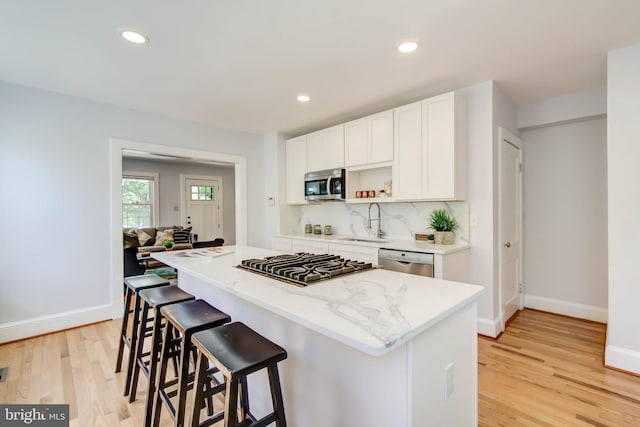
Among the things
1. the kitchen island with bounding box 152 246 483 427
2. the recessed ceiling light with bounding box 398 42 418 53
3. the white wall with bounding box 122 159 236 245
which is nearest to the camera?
the kitchen island with bounding box 152 246 483 427

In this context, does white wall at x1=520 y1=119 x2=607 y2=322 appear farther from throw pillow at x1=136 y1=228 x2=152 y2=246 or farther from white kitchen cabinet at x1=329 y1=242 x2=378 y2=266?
throw pillow at x1=136 y1=228 x2=152 y2=246

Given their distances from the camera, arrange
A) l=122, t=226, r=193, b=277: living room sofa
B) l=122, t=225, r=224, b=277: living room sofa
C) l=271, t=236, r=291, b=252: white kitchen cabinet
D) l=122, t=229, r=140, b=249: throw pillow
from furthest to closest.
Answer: l=122, t=229, r=140, b=249: throw pillow
l=122, t=226, r=193, b=277: living room sofa
l=122, t=225, r=224, b=277: living room sofa
l=271, t=236, r=291, b=252: white kitchen cabinet

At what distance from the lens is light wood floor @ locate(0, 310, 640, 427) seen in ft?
5.89

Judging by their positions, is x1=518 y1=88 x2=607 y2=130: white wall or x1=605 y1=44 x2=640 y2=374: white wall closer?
x1=605 y1=44 x2=640 y2=374: white wall

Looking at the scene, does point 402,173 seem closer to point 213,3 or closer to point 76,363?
point 213,3

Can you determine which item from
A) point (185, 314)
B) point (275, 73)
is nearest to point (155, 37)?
point (275, 73)

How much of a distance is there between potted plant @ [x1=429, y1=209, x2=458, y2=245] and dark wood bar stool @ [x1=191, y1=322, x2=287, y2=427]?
2.34 meters

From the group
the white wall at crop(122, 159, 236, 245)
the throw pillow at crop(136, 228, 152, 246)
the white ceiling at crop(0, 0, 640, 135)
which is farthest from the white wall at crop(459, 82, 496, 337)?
the white wall at crop(122, 159, 236, 245)

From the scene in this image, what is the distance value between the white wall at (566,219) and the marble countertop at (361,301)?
292cm

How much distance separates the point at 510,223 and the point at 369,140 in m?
1.82

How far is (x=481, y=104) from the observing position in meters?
2.92

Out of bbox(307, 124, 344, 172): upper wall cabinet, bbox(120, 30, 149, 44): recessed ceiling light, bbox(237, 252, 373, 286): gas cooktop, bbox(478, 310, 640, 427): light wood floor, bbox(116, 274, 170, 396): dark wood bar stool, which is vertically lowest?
bbox(478, 310, 640, 427): light wood floor

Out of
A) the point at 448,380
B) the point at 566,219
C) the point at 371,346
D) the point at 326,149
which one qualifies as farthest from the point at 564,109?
the point at 371,346

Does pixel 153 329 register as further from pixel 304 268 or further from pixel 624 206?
pixel 624 206
